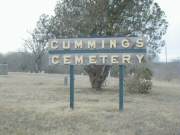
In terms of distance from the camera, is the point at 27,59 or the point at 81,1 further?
the point at 27,59

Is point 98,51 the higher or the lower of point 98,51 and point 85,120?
the higher

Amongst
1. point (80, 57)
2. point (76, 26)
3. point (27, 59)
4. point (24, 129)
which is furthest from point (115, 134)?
point (27, 59)

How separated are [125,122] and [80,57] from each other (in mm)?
4331

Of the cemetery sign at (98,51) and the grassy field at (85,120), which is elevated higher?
the cemetery sign at (98,51)

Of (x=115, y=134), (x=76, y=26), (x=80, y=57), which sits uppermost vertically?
(x=76, y=26)

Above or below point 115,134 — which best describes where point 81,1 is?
above

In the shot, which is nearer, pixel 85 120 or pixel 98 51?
pixel 85 120

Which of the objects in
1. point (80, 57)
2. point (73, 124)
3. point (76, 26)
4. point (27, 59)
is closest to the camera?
point (73, 124)

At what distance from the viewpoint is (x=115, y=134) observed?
11.5 metres

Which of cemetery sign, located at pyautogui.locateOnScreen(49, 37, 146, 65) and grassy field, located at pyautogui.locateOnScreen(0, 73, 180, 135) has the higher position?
cemetery sign, located at pyautogui.locateOnScreen(49, 37, 146, 65)

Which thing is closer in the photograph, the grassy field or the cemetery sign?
the grassy field

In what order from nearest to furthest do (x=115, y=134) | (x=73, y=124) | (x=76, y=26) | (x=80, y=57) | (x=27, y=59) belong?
(x=115, y=134) → (x=73, y=124) → (x=80, y=57) → (x=76, y=26) → (x=27, y=59)

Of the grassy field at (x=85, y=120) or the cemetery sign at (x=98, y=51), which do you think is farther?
the cemetery sign at (x=98, y=51)

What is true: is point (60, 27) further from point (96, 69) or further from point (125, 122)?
point (125, 122)
